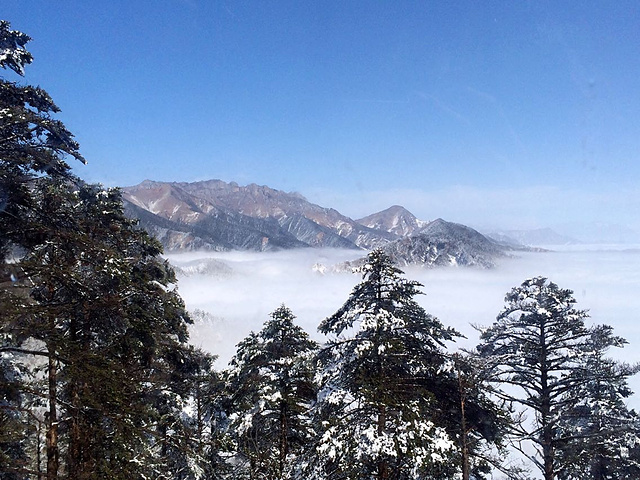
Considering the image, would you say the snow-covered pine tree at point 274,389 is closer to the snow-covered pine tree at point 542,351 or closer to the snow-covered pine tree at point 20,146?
the snow-covered pine tree at point 542,351

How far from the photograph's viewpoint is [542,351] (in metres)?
13.9

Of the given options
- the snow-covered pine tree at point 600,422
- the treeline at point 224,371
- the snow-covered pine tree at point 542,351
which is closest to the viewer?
the treeline at point 224,371

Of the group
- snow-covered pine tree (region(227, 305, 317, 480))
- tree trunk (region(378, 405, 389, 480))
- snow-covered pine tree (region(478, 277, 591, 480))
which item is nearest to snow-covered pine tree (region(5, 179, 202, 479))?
snow-covered pine tree (region(227, 305, 317, 480))

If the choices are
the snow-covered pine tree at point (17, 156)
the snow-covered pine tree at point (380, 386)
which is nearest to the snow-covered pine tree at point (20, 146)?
the snow-covered pine tree at point (17, 156)

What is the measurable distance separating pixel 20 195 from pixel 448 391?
11.7m

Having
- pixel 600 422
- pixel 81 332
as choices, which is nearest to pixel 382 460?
pixel 81 332

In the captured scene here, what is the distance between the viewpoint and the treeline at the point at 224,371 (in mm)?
7387

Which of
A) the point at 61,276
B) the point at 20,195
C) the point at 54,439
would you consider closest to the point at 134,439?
the point at 54,439

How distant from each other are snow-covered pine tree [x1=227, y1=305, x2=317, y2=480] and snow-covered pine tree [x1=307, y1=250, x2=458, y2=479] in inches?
109

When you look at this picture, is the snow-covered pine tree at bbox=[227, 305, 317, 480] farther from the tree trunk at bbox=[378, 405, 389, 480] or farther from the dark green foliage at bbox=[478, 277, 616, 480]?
the dark green foliage at bbox=[478, 277, 616, 480]

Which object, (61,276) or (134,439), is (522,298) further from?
(61,276)

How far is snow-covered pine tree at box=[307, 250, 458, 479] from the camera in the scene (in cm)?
921

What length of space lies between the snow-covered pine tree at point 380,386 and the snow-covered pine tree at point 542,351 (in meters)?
3.75

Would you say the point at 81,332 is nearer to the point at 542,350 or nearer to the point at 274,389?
the point at 274,389
